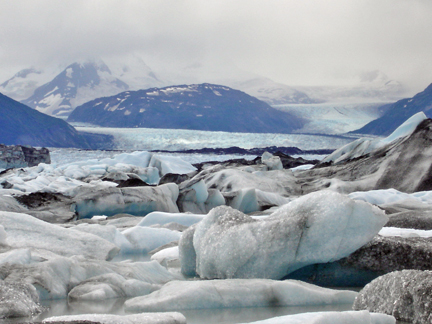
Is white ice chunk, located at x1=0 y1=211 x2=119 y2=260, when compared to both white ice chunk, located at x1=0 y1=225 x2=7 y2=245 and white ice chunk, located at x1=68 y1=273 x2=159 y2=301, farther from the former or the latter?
white ice chunk, located at x1=68 y1=273 x2=159 y2=301

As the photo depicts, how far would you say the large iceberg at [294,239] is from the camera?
2846 millimetres

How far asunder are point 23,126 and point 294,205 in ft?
110

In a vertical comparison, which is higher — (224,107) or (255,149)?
(224,107)

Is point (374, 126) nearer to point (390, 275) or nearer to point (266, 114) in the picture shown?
point (266, 114)

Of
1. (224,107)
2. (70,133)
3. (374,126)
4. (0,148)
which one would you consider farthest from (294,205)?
(224,107)

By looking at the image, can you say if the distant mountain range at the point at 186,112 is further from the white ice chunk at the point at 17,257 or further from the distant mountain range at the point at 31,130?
the white ice chunk at the point at 17,257

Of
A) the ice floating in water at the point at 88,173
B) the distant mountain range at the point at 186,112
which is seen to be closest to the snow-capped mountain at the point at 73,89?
the distant mountain range at the point at 186,112

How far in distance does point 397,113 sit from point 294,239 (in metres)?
Answer: 54.1

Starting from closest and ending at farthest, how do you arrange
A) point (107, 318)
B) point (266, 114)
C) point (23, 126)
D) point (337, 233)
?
1. point (107, 318)
2. point (337, 233)
3. point (23, 126)
4. point (266, 114)

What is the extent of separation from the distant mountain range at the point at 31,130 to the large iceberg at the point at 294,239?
32.0 metres

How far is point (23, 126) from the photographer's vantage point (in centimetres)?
3338

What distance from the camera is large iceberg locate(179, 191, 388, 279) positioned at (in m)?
2.85

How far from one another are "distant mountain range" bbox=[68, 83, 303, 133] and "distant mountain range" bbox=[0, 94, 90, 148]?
14.3m

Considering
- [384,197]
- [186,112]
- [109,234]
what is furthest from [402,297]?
[186,112]
